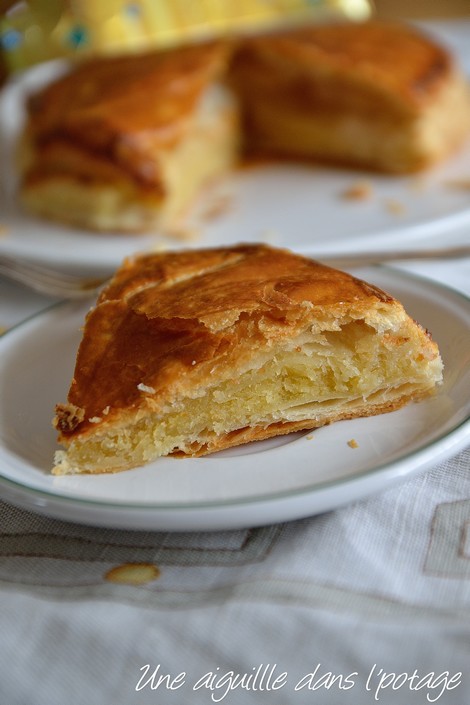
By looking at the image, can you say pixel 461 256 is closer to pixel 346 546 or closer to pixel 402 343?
pixel 402 343

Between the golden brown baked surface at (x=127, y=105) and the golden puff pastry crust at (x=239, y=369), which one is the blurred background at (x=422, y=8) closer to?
the golden brown baked surface at (x=127, y=105)

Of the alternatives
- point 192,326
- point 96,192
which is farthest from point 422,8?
point 192,326

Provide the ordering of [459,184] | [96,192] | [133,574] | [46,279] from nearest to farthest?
[133,574] < [46,279] < [96,192] < [459,184]

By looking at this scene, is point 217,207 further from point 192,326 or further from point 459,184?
point 192,326

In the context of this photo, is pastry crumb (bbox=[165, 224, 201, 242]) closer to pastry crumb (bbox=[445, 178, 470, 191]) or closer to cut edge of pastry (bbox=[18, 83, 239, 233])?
cut edge of pastry (bbox=[18, 83, 239, 233])

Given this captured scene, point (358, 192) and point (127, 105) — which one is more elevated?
point (127, 105)

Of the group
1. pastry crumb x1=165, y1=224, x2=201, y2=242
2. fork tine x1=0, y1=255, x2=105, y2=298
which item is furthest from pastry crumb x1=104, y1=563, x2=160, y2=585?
pastry crumb x1=165, y1=224, x2=201, y2=242

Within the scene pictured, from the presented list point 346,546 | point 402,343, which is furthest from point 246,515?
point 402,343
